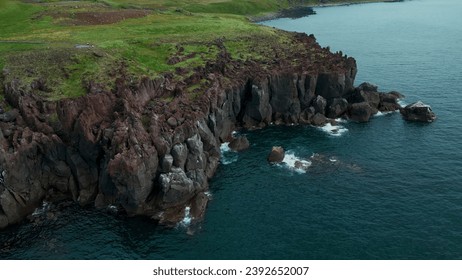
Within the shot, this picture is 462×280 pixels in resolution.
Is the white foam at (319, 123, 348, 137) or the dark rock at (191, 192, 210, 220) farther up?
the white foam at (319, 123, 348, 137)

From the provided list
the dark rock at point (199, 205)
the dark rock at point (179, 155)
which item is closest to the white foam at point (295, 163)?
the dark rock at point (199, 205)

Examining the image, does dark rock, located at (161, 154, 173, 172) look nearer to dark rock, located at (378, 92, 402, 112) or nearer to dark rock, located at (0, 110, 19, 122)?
dark rock, located at (0, 110, 19, 122)

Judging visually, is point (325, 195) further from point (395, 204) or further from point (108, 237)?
point (108, 237)

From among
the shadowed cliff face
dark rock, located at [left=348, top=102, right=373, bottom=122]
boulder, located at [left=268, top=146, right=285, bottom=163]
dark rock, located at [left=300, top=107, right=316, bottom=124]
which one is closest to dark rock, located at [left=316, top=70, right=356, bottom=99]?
dark rock, located at [left=348, top=102, right=373, bottom=122]

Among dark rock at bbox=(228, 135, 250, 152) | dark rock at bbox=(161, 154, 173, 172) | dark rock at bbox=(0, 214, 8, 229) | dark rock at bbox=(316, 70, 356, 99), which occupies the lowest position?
dark rock at bbox=(0, 214, 8, 229)

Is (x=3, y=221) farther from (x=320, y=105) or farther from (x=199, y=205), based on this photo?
(x=320, y=105)

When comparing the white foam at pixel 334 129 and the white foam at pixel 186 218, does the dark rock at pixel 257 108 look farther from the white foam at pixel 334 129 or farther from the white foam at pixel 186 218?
the white foam at pixel 186 218
